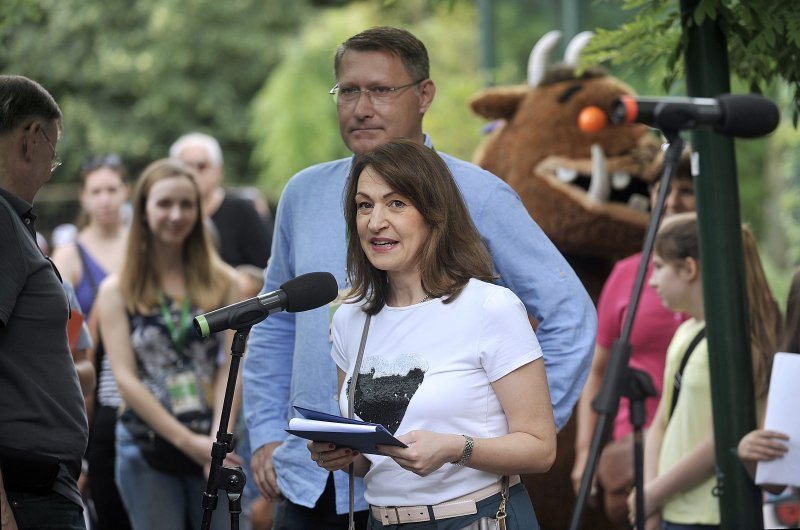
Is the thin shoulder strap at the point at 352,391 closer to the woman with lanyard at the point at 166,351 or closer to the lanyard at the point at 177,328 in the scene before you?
the woman with lanyard at the point at 166,351

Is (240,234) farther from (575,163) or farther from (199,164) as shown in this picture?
(575,163)

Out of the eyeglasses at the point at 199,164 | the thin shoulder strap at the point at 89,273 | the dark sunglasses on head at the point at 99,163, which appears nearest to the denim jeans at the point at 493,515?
the thin shoulder strap at the point at 89,273

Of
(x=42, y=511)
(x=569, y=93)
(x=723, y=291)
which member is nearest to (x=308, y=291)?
(x=42, y=511)

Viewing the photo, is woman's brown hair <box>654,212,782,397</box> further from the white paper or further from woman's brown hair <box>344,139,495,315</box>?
the white paper

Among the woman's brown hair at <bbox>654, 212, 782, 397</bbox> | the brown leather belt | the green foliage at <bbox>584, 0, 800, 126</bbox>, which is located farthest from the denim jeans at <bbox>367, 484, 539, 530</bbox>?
the green foliage at <bbox>584, 0, 800, 126</bbox>

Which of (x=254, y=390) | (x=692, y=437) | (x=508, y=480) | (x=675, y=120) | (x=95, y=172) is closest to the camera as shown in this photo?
(x=675, y=120)

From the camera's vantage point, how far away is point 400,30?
4055 mm

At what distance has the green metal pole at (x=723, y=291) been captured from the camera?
4.31 metres

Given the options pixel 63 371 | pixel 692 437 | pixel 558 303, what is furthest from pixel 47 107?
pixel 692 437

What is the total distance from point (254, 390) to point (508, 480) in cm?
120

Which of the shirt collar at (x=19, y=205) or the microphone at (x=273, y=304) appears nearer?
the microphone at (x=273, y=304)

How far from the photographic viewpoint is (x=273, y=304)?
3.30m

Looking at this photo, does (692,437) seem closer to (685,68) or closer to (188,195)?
(685,68)

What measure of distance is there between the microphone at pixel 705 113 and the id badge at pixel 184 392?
11.0 ft
